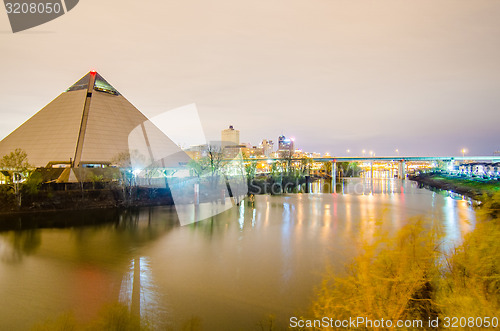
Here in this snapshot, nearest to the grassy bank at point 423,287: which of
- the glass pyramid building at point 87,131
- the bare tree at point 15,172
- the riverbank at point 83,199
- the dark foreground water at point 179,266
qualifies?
the dark foreground water at point 179,266

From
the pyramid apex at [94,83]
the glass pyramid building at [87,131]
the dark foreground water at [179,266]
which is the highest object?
the pyramid apex at [94,83]

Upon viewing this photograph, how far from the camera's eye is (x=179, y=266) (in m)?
11.5

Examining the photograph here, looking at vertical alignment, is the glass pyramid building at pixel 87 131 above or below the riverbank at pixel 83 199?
above

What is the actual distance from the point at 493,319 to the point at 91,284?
33.7 feet

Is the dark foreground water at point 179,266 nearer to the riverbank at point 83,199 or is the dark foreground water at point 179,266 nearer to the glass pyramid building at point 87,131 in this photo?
the riverbank at point 83,199

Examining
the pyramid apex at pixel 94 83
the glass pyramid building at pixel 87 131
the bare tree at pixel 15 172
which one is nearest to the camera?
the bare tree at pixel 15 172

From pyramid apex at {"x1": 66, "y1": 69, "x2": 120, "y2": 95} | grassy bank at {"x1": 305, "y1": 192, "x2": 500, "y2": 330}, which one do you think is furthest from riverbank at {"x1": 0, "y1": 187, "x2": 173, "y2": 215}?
pyramid apex at {"x1": 66, "y1": 69, "x2": 120, "y2": 95}

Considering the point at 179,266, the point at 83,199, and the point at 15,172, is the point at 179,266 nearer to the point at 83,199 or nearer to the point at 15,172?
the point at 83,199

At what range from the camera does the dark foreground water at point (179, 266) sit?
7.90 metres

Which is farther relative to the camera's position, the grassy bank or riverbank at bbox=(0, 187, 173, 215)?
riverbank at bbox=(0, 187, 173, 215)

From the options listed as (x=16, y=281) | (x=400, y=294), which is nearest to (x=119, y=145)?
(x=16, y=281)

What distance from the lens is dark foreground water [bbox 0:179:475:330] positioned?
311 inches

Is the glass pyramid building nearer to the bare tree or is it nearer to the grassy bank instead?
the bare tree

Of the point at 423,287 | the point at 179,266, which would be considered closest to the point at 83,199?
the point at 179,266
